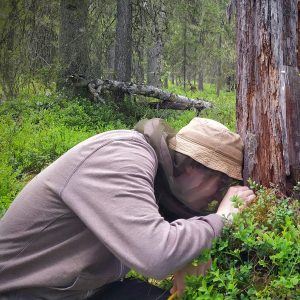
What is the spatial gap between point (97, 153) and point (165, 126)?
443 millimetres

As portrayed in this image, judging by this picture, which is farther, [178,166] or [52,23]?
[52,23]

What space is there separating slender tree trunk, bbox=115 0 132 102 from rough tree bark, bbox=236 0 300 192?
8168 mm

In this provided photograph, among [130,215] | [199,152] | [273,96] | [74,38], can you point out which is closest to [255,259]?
[199,152]

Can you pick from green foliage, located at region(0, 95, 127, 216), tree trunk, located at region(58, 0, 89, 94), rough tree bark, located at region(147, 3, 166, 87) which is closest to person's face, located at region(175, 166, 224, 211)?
Answer: green foliage, located at region(0, 95, 127, 216)

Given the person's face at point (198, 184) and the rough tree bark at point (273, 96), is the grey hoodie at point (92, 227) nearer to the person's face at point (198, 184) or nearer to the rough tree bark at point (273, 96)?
the person's face at point (198, 184)

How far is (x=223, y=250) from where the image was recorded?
2080 mm

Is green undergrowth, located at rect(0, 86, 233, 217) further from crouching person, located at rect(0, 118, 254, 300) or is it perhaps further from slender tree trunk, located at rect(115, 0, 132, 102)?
crouching person, located at rect(0, 118, 254, 300)

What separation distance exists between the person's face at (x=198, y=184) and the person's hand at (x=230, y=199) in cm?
8

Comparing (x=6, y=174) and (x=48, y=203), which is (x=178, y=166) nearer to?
(x=48, y=203)

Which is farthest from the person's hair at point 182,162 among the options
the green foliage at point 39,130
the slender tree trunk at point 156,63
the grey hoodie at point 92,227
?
the slender tree trunk at point 156,63

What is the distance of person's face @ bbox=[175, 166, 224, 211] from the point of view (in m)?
2.25

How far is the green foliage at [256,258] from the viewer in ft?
5.95

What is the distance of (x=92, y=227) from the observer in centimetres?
182

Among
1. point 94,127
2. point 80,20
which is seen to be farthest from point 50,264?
point 80,20
